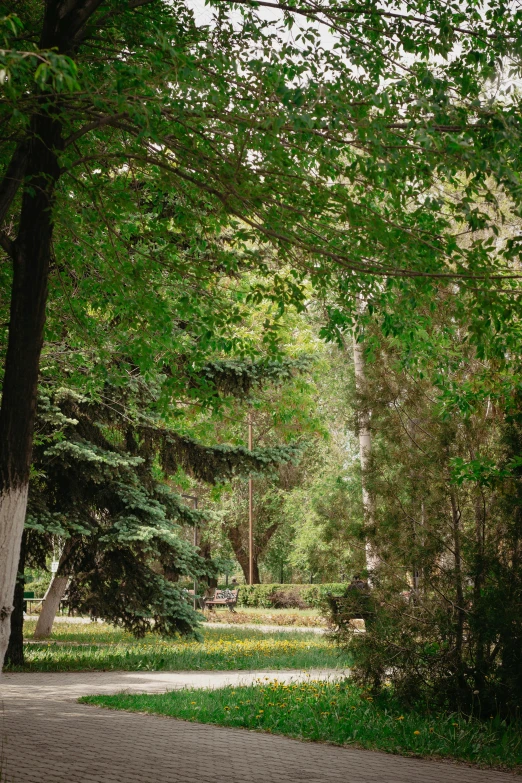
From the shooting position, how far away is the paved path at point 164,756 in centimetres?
695

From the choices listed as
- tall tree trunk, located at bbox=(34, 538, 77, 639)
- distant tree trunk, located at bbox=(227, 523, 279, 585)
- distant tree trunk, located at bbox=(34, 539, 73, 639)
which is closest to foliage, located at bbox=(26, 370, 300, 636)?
tall tree trunk, located at bbox=(34, 538, 77, 639)

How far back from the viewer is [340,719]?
30.1 ft

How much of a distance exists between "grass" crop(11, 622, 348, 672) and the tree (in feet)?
25.8

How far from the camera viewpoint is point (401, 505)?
9.70 meters

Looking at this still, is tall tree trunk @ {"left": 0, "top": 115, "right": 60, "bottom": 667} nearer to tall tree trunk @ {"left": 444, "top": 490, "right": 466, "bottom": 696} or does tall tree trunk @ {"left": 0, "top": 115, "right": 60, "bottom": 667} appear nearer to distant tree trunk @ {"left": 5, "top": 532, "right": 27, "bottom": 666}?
tall tree trunk @ {"left": 444, "top": 490, "right": 466, "bottom": 696}

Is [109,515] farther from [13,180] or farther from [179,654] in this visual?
[13,180]

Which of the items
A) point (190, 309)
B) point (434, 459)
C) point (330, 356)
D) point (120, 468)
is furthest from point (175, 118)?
point (330, 356)

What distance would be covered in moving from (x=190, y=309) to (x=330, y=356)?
24.7 m

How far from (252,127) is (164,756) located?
550 centimetres

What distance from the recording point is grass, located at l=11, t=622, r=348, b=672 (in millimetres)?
15328

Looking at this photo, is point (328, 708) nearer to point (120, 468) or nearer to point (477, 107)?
point (477, 107)

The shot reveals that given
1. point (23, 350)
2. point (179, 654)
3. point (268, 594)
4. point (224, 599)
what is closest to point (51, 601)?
point (179, 654)

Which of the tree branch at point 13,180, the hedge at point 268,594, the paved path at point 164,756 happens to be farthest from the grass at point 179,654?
the hedge at point 268,594

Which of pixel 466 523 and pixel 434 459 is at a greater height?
pixel 434 459
